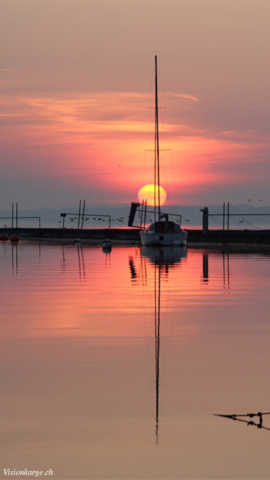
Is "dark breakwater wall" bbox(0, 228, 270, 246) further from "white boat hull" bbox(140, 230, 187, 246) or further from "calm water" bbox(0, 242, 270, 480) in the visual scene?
"calm water" bbox(0, 242, 270, 480)

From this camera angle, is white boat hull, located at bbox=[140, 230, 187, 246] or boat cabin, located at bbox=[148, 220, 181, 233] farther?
boat cabin, located at bbox=[148, 220, 181, 233]

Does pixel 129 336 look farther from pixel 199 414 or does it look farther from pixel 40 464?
pixel 40 464

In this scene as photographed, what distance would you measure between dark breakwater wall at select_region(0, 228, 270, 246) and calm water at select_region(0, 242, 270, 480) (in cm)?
4473

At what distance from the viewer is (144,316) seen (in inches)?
611

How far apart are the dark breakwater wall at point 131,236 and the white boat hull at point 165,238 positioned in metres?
9.36

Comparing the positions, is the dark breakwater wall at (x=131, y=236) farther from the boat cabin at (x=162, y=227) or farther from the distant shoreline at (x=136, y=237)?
the boat cabin at (x=162, y=227)

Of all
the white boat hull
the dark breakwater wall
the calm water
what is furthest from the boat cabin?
the calm water

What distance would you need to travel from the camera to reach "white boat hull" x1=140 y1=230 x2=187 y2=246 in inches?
2072

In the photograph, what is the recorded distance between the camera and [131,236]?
84.9 meters

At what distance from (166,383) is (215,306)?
7731 millimetres

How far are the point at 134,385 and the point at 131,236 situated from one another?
75.5 metres

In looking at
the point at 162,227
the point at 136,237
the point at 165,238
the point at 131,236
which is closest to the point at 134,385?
the point at 165,238

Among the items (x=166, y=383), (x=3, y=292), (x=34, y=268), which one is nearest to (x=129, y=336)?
(x=166, y=383)

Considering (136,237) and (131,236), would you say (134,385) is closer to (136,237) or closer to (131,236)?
(136,237)
